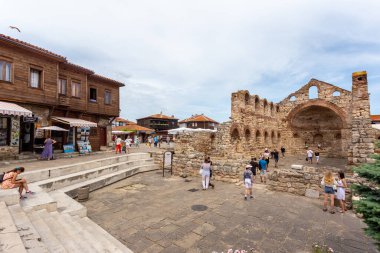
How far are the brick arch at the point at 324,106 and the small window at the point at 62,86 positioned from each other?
76.7 ft

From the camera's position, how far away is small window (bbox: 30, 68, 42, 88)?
42.5ft

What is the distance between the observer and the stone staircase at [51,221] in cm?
335

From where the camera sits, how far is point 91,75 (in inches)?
691

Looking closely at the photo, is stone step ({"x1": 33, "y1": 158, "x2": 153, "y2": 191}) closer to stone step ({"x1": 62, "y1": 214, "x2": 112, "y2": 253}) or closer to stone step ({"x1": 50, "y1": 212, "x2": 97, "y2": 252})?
stone step ({"x1": 50, "y1": 212, "x2": 97, "y2": 252})

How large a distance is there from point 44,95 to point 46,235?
12785 millimetres

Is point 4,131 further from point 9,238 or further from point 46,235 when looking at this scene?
point 9,238

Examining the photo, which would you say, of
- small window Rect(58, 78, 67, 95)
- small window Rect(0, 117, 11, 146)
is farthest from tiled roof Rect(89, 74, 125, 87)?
small window Rect(0, 117, 11, 146)

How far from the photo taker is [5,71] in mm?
11672

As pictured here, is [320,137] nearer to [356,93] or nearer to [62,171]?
[356,93]

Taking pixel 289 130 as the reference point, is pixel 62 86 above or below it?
above

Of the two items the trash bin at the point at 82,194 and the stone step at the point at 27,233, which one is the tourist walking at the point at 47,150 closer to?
the trash bin at the point at 82,194

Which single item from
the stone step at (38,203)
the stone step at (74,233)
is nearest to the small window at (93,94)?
the stone step at (38,203)

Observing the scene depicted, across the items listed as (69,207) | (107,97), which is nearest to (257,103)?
(107,97)

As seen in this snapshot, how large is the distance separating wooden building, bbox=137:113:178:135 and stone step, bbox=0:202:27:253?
4429cm
